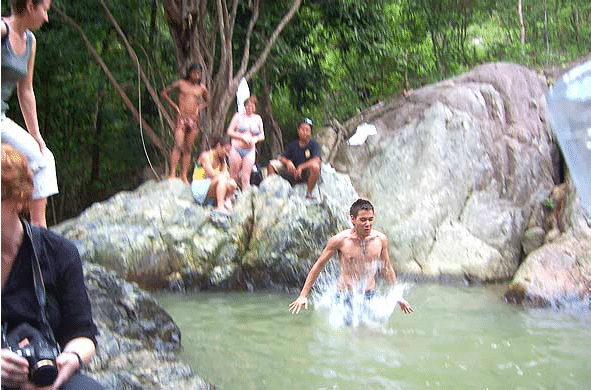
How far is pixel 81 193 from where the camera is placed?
611 inches

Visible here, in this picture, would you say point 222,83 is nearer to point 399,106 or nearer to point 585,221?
point 399,106

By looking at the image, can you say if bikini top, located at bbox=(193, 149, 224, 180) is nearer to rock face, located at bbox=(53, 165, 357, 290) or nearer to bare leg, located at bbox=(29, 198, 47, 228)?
rock face, located at bbox=(53, 165, 357, 290)

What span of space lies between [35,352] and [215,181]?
6.61 metres

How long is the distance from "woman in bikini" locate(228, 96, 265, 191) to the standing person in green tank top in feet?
18.9

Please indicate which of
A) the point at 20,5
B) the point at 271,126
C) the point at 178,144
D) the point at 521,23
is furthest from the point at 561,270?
the point at 521,23

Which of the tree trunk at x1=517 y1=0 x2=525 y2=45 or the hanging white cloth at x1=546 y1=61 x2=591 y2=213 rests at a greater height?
the tree trunk at x1=517 y1=0 x2=525 y2=45

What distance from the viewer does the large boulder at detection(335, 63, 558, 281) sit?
9836 mm

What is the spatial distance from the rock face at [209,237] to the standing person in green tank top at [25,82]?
4166 mm

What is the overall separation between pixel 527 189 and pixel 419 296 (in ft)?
11.8

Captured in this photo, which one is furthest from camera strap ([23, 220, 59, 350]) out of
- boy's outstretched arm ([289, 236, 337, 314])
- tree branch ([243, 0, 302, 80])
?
tree branch ([243, 0, 302, 80])

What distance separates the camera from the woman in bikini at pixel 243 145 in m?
9.60

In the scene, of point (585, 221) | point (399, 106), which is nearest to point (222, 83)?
point (399, 106)

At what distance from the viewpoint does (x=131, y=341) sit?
14.8ft

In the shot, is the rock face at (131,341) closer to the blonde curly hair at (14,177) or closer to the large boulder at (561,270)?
the blonde curly hair at (14,177)
